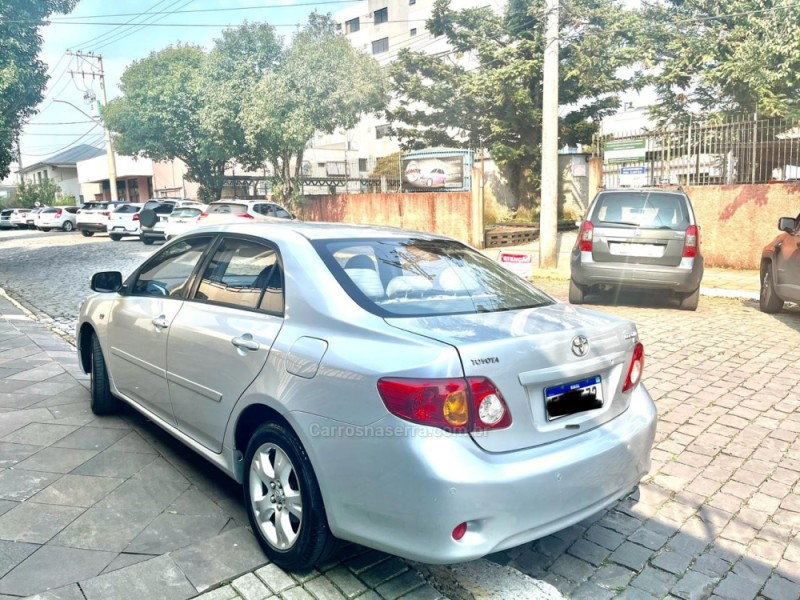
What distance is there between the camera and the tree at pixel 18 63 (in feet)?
48.6

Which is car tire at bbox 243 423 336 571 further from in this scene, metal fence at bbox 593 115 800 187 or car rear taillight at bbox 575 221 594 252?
metal fence at bbox 593 115 800 187

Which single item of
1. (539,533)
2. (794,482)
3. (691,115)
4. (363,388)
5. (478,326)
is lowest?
(794,482)

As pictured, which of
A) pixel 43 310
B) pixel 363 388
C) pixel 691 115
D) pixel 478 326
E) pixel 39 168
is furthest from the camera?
pixel 39 168

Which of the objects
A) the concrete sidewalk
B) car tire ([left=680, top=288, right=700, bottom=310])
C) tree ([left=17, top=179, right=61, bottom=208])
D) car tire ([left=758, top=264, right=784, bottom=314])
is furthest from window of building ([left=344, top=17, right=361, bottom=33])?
the concrete sidewalk

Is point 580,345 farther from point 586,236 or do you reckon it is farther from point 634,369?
point 586,236

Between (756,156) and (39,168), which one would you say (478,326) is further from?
(39,168)

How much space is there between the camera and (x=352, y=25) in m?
55.2

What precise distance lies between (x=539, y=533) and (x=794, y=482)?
212 cm

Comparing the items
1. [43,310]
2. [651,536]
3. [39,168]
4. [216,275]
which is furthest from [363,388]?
[39,168]

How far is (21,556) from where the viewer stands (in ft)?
9.68

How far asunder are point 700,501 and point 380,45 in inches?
2113

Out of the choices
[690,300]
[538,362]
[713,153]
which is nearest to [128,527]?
[538,362]

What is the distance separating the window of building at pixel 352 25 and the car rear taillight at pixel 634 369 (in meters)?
56.4

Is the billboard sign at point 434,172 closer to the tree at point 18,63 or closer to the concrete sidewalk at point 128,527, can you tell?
the tree at point 18,63
